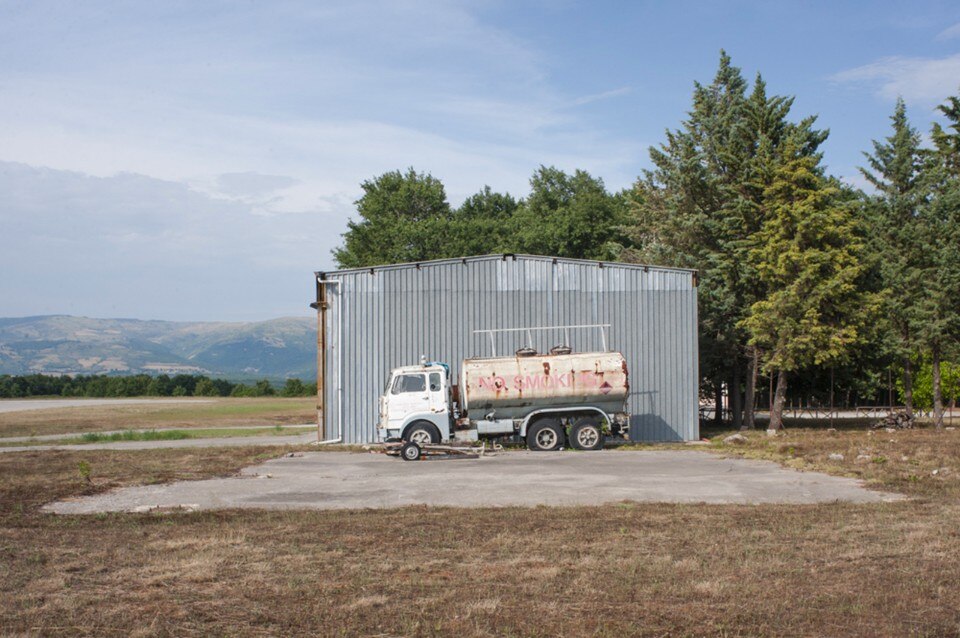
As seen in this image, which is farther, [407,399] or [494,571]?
[407,399]

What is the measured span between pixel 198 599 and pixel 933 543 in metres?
8.27

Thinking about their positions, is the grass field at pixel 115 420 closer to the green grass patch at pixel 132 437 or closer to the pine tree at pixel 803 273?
the green grass patch at pixel 132 437

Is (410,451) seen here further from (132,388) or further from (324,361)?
(132,388)

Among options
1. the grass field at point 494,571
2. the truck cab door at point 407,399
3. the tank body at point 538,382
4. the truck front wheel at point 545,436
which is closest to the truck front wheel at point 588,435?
A: the truck front wheel at point 545,436

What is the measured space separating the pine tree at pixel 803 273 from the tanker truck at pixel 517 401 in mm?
10289

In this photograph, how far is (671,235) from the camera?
127 feet

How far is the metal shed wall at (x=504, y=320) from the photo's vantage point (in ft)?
96.0

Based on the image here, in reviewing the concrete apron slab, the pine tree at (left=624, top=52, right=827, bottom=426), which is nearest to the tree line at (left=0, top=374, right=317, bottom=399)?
the pine tree at (left=624, top=52, right=827, bottom=426)

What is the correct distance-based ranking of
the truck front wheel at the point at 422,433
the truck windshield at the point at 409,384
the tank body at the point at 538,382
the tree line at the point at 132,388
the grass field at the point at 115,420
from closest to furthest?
the truck front wheel at the point at 422,433, the truck windshield at the point at 409,384, the tank body at the point at 538,382, the grass field at the point at 115,420, the tree line at the point at 132,388

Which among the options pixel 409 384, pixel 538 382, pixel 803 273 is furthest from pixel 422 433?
pixel 803 273

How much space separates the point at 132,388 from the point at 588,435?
7893 cm

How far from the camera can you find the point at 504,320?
Answer: 96.9ft

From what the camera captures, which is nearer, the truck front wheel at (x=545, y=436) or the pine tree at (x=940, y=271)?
the truck front wheel at (x=545, y=436)

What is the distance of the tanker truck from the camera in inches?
972
